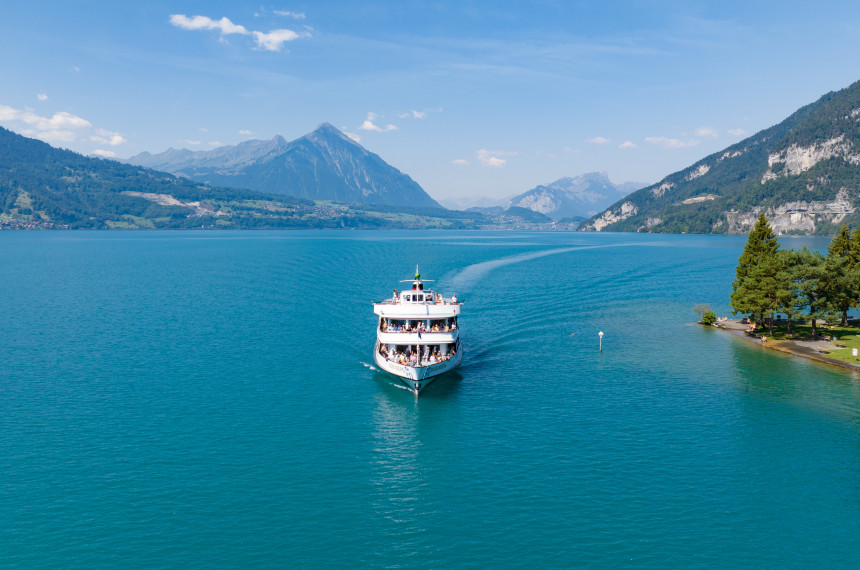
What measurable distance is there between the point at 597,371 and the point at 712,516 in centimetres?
3635

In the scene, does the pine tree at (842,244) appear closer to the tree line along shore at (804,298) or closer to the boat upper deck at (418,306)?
the tree line along shore at (804,298)

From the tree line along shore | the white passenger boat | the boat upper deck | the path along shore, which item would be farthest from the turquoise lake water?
the boat upper deck

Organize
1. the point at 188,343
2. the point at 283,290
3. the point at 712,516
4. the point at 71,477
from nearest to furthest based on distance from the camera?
1. the point at 712,516
2. the point at 71,477
3. the point at 188,343
4. the point at 283,290

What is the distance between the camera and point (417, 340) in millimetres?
71750

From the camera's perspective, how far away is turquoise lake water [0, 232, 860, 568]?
36.9m

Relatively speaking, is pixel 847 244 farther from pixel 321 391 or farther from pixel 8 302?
pixel 8 302

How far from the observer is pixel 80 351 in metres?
82.0

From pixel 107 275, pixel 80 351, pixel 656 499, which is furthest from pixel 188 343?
pixel 107 275

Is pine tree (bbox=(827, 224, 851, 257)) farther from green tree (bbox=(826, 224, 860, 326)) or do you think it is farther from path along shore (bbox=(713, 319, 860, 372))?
path along shore (bbox=(713, 319, 860, 372))

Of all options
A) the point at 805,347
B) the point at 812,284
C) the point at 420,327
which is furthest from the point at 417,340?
the point at 812,284

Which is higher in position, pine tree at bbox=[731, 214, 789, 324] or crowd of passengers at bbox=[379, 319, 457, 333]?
pine tree at bbox=[731, 214, 789, 324]

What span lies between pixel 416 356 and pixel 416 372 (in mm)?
5227

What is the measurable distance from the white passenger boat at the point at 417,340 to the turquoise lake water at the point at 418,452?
2.93m

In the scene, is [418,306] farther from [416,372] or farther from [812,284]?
[812,284]
